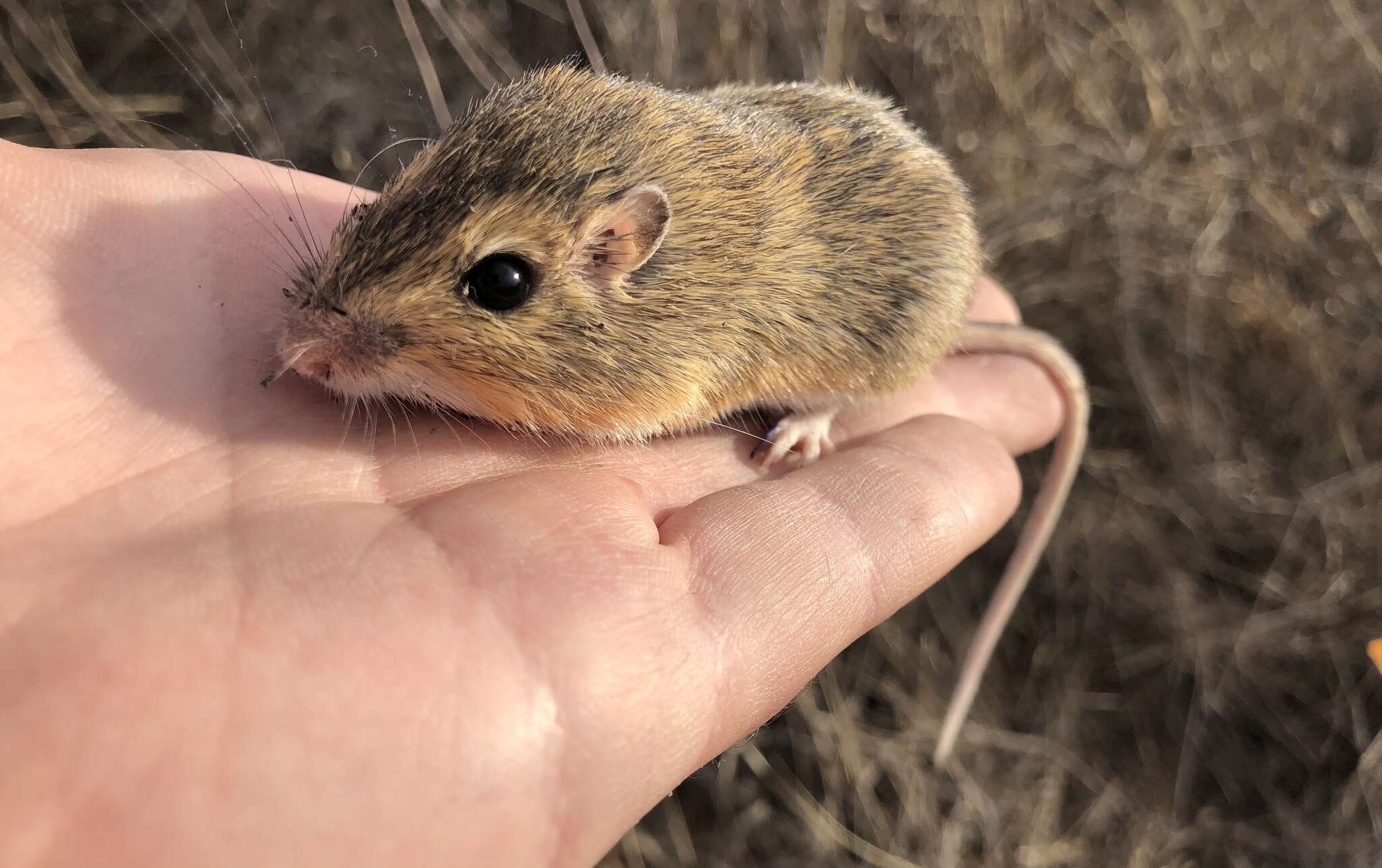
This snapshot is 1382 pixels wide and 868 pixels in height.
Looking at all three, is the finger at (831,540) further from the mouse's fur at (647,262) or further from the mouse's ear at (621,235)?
the mouse's ear at (621,235)

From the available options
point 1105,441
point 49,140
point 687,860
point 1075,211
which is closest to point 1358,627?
point 1105,441

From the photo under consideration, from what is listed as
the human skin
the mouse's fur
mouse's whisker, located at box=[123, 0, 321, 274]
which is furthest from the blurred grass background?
the mouse's fur

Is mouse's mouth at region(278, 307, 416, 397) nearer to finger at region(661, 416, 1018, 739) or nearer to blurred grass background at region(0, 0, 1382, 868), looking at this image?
finger at region(661, 416, 1018, 739)

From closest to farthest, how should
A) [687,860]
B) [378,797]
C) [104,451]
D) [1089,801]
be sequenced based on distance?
1. [378,797]
2. [104,451]
3. [687,860]
4. [1089,801]

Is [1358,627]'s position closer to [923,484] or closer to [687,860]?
[923,484]

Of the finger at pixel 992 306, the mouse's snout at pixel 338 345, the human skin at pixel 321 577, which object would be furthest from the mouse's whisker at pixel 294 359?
the finger at pixel 992 306

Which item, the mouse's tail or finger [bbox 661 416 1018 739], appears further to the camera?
the mouse's tail
